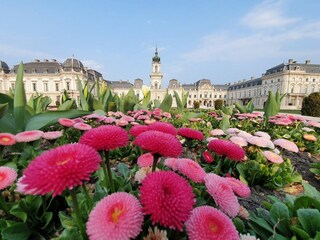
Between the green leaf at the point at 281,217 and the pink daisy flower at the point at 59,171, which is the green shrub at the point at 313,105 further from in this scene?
the pink daisy flower at the point at 59,171

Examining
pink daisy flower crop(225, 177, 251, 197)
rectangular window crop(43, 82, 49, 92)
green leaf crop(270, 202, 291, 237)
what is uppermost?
rectangular window crop(43, 82, 49, 92)

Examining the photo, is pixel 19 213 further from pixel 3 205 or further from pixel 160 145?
pixel 160 145

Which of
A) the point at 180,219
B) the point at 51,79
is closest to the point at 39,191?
the point at 180,219

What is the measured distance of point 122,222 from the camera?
40 cm

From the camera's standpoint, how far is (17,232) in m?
0.79

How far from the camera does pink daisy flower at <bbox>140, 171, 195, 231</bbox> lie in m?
0.41

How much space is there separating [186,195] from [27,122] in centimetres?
194

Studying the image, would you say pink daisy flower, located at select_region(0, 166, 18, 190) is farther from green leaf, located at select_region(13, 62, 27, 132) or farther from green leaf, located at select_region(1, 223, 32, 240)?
green leaf, located at select_region(13, 62, 27, 132)

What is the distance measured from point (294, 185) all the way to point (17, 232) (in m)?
2.08

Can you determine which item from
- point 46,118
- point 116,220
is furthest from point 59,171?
point 46,118

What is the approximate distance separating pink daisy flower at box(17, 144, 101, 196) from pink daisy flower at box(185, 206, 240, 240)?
27cm

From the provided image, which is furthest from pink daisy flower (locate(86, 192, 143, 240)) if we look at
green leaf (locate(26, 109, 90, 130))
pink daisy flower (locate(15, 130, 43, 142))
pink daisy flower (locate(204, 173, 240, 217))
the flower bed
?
green leaf (locate(26, 109, 90, 130))

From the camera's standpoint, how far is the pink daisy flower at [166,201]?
0.41 m

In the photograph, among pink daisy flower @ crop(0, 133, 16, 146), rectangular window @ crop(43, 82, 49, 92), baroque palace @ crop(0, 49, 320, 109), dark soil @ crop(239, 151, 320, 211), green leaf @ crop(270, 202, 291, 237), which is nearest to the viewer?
green leaf @ crop(270, 202, 291, 237)
